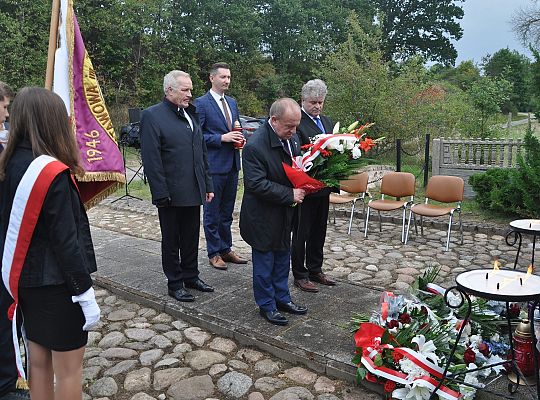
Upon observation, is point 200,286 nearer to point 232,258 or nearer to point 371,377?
point 232,258

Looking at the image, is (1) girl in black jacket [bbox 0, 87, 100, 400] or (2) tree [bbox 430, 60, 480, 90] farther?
(2) tree [bbox 430, 60, 480, 90]

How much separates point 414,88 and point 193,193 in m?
11.3

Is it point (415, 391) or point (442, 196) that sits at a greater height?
point (442, 196)

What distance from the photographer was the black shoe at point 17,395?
3.10 metres

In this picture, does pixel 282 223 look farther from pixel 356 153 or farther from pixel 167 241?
pixel 167 241

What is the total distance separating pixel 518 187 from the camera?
7707 mm

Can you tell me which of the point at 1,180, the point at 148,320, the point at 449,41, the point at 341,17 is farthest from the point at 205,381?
the point at 449,41

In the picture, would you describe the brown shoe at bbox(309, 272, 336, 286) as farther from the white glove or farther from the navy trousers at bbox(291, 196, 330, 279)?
the white glove

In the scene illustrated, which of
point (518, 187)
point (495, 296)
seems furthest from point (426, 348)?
point (518, 187)

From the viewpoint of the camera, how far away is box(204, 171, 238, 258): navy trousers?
548 cm

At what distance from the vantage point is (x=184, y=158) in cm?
450

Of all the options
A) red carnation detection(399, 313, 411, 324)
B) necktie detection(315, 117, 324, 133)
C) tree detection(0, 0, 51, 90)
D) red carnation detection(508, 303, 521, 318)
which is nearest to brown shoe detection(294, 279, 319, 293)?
red carnation detection(399, 313, 411, 324)

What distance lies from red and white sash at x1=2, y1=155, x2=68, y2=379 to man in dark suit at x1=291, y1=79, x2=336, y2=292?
109 inches

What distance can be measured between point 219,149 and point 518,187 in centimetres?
489
